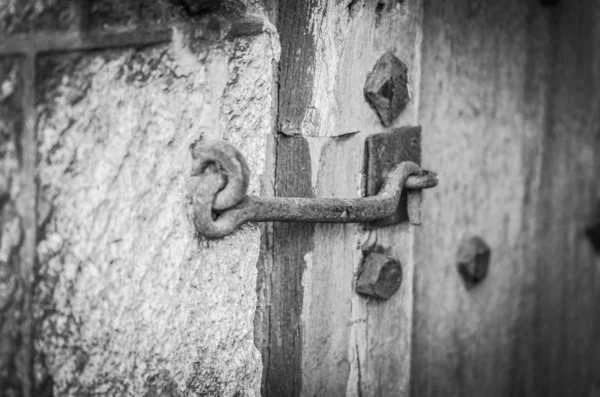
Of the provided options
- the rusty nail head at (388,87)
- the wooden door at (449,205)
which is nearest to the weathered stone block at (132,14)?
the wooden door at (449,205)

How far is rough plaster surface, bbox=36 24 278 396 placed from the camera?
0.72 m

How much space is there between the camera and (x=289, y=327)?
1.00 meters

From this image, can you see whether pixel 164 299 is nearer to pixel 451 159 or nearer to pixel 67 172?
pixel 67 172

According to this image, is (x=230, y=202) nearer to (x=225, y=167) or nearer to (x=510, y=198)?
(x=225, y=167)

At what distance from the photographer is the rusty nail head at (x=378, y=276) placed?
106cm

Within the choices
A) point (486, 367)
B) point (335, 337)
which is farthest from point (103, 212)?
point (486, 367)

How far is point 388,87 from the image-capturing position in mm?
1046

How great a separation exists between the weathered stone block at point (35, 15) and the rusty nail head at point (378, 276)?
63cm

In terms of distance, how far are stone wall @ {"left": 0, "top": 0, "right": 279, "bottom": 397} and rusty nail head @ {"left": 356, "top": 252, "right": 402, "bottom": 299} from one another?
0.91ft

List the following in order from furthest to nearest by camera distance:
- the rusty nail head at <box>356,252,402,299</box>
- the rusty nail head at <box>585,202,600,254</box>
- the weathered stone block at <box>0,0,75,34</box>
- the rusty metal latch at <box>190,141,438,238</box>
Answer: the rusty nail head at <box>585,202,600,254</box>, the rusty nail head at <box>356,252,402,299</box>, the rusty metal latch at <box>190,141,438,238</box>, the weathered stone block at <box>0,0,75,34</box>

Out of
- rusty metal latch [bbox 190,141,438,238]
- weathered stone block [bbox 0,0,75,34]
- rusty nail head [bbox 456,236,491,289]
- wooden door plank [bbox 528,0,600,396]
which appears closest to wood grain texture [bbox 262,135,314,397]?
rusty metal latch [bbox 190,141,438,238]

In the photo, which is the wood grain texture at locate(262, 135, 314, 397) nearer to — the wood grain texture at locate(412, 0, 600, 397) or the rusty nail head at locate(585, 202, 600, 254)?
the wood grain texture at locate(412, 0, 600, 397)

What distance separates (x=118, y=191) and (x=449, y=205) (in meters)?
0.84

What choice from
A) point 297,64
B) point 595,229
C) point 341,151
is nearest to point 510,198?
point 595,229
